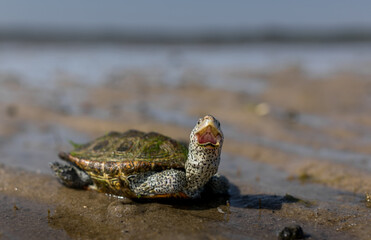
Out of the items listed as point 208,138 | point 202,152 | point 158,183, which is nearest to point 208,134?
point 208,138

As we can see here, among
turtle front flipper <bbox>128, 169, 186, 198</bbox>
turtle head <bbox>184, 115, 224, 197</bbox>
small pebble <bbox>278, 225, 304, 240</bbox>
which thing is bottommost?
small pebble <bbox>278, 225, 304, 240</bbox>

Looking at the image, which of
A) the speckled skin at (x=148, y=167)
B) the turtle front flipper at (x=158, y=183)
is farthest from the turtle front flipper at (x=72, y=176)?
the turtle front flipper at (x=158, y=183)

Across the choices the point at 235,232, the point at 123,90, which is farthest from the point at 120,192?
the point at 123,90

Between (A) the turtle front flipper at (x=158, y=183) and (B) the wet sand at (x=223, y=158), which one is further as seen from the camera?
(A) the turtle front flipper at (x=158, y=183)

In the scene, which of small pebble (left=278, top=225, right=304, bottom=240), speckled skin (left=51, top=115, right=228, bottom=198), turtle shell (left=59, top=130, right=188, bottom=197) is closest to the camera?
small pebble (left=278, top=225, right=304, bottom=240)

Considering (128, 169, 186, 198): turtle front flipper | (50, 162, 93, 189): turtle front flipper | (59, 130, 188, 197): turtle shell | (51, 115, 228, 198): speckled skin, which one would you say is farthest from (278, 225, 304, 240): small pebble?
(50, 162, 93, 189): turtle front flipper

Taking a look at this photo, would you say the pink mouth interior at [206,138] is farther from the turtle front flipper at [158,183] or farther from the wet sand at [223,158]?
the wet sand at [223,158]

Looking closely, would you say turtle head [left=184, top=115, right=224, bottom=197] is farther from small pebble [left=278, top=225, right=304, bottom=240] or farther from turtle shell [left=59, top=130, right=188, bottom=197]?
small pebble [left=278, top=225, right=304, bottom=240]

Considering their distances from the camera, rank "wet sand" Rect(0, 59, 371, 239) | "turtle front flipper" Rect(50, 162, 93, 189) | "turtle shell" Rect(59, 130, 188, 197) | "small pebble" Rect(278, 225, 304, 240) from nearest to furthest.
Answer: "small pebble" Rect(278, 225, 304, 240)
"wet sand" Rect(0, 59, 371, 239)
"turtle shell" Rect(59, 130, 188, 197)
"turtle front flipper" Rect(50, 162, 93, 189)

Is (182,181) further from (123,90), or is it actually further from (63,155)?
(123,90)
